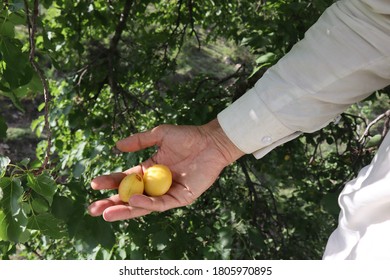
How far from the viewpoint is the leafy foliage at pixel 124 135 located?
1507 mm

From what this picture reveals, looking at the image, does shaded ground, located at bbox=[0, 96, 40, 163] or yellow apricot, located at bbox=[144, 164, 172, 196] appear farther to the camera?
shaded ground, located at bbox=[0, 96, 40, 163]

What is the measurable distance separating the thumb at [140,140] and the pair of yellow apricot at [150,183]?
114mm

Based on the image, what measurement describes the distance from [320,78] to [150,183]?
0.75m

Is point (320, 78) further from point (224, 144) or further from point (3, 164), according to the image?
point (3, 164)

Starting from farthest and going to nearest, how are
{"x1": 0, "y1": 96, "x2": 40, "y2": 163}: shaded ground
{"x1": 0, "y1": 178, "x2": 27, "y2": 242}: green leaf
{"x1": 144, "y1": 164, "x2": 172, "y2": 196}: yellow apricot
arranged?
{"x1": 0, "y1": 96, "x2": 40, "y2": 163}: shaded ground
{"x1": 144, "y1": 164, "x2": 172, "y2": 196}: yellow apricot
{"x1": 0, "y1": 178, "x2": 27, "y2": 242}: green leaf

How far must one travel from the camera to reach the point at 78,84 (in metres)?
2.94

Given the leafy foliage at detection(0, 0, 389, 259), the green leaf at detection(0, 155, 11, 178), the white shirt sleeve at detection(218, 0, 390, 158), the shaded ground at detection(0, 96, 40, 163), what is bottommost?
the shaded ground at detection(0, 96, 40, 163)

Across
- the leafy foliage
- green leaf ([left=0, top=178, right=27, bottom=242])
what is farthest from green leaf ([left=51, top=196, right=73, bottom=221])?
green leaf ([left=0, top=178, right=27, bottom=242])

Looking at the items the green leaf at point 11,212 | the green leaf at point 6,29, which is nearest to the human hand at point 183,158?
the green leaf at point 11,212

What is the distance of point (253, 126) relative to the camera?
164cm

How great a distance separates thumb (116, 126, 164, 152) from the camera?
5.90 ft

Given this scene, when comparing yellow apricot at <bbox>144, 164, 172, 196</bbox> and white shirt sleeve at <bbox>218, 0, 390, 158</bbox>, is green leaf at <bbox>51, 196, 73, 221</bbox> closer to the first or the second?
yellow apricot at <bbox>144, 164, 172, 196</bbox>

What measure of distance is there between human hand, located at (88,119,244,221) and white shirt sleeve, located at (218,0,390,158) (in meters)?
0.11
